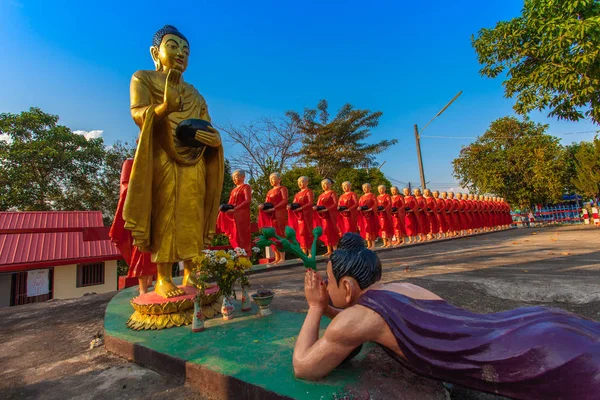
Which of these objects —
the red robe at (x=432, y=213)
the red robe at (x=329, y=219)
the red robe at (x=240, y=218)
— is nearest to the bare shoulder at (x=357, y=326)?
the red robe at (x=240, y=218)

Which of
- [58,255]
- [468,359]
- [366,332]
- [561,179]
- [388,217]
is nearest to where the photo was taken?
[468,359]

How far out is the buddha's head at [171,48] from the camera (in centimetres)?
333

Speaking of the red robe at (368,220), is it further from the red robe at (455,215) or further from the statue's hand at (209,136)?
the statue's hand at (209,136)

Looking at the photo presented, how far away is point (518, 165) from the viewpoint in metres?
21.5

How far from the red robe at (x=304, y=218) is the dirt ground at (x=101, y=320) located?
3.71 meters

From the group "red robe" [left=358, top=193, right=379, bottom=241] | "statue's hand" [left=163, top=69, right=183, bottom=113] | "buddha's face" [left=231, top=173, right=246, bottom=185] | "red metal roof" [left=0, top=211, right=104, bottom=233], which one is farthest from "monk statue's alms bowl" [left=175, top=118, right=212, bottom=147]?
"red metal roof" [left=0, top=211, right=104, bottom=233]

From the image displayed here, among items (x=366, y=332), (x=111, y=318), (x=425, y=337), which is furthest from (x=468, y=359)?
(x=111, y=318)

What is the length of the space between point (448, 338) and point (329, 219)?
28.1ft

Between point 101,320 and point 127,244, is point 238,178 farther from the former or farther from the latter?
point 101,320

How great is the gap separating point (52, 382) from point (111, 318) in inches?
43.1

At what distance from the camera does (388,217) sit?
40.2 feet

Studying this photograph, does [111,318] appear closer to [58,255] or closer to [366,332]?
[366,332]

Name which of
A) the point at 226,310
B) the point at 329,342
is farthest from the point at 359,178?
the point at 329,342

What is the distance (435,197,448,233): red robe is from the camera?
50.6 feet
